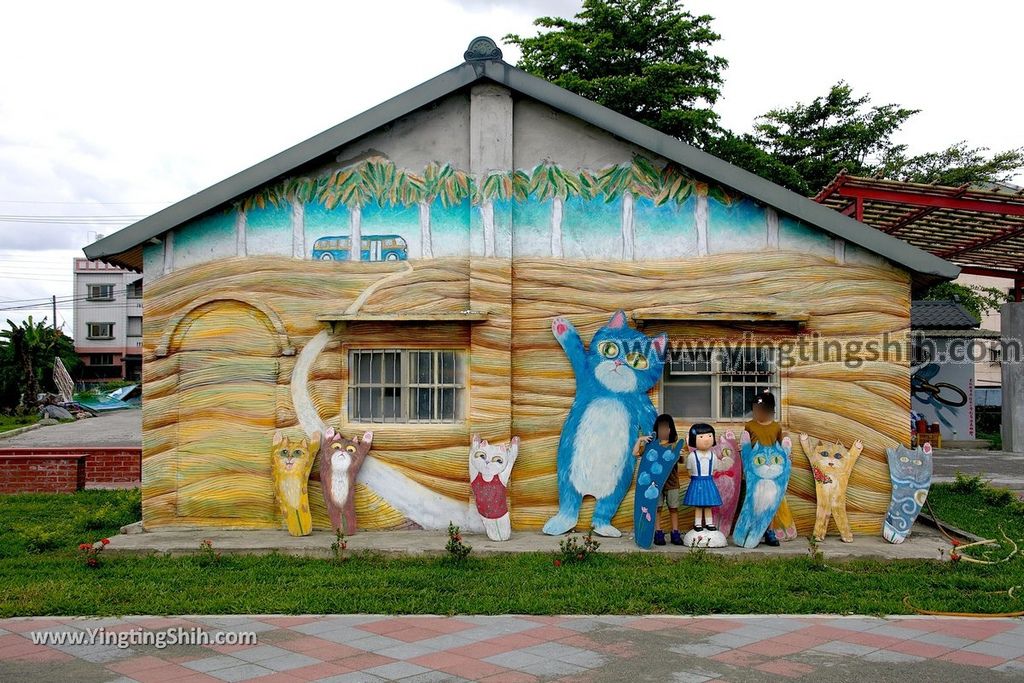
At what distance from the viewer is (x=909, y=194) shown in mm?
12359

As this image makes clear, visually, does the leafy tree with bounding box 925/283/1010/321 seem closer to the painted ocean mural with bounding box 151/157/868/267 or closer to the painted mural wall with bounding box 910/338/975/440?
the painted mural wall with bounding box 910/338/975/440

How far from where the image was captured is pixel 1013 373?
72.5ft

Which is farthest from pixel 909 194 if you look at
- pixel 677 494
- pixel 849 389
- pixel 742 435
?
pixel 677 494

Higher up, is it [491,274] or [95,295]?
Result: [95,295]

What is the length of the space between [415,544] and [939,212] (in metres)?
8.65

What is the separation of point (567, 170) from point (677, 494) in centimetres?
397

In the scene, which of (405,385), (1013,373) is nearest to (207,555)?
(405,385)

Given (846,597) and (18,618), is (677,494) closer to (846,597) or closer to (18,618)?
(846,597)

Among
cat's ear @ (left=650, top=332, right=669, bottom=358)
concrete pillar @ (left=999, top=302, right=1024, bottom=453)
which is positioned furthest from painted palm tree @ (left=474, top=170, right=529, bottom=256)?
concrete pillar @ (left=999, top=302, right=1024, bottom=453)

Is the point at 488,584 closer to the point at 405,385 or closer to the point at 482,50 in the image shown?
the point at 405,385

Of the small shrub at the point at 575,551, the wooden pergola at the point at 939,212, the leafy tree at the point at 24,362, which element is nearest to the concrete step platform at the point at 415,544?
the small shrub at the point at 575,551

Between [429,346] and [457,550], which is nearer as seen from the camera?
[457,550]

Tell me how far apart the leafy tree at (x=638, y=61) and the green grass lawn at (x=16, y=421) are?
76.3ft

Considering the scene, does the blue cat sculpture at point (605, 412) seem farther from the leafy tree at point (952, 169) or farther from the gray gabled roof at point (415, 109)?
the leafy tree at point (952, 169)
